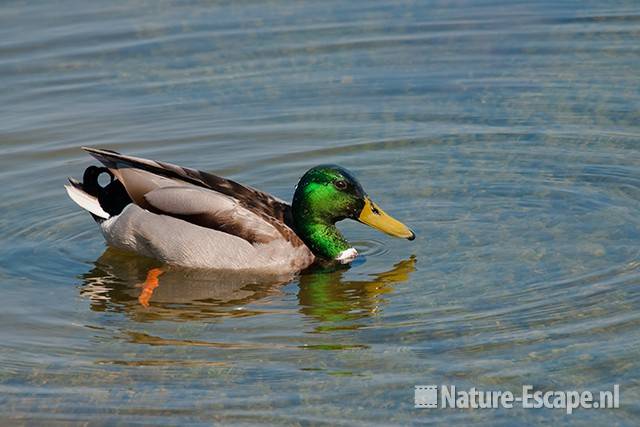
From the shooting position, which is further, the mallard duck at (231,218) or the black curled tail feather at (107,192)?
the black curled tail feather at (107,192)

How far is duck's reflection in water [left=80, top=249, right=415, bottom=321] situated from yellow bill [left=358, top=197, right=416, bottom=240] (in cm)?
23

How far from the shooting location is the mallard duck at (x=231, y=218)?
10.5 meters

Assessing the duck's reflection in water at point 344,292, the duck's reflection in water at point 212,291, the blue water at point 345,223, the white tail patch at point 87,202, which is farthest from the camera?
the white tail patch at point 87,202

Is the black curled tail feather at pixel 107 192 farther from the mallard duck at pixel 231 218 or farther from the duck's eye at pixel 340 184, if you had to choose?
the duck's eye at pixel 340 184

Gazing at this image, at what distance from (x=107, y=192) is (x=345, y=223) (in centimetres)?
209

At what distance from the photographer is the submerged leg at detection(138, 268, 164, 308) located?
9953 millimetres

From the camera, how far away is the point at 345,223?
456 inches

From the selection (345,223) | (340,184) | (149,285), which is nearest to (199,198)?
(149,285)

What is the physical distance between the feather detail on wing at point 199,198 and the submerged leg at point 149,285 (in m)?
0.48

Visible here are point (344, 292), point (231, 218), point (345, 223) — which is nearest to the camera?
point (344, 292)

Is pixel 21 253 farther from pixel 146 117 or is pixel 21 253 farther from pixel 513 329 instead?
pixel 513 329

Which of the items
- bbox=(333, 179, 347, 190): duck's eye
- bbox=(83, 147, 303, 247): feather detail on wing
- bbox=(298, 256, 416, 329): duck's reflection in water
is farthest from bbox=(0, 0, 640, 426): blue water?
bbox=(333, 179, 347, 190): duck's eye

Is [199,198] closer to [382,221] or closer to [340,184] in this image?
[340,184]

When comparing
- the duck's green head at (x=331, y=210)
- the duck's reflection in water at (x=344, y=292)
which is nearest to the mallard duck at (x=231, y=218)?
the duck's green head at (x=331, y=210)
